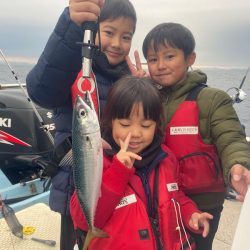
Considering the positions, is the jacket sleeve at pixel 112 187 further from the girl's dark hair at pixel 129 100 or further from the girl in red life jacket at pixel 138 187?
the girl's dark hair at pixel 129 100

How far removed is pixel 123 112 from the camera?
6.04ft

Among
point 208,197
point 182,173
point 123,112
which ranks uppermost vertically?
point 123,112

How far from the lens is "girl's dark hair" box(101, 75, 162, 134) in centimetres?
184

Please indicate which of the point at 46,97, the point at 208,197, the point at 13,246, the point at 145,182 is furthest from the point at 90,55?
the point at 13,246

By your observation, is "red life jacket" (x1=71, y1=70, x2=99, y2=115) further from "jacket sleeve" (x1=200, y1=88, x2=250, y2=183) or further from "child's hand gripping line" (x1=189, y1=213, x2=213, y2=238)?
"child's hand gripping line" (x1=189, y1=213, x2=213, y2=238)

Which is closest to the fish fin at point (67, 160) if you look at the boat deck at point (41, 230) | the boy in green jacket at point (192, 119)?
the boy in green jacket at point (192, 119)

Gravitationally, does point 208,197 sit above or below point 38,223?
above

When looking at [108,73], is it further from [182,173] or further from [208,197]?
[208,197]

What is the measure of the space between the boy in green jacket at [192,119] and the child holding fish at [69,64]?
0.68 feet

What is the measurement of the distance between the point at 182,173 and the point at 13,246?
199 cm

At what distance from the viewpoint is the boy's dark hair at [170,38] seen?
219 cm

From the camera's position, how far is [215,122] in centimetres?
202

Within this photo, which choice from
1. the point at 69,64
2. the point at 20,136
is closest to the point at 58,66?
the point at 69,64

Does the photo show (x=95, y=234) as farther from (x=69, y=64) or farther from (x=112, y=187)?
(x=69, y=64)
